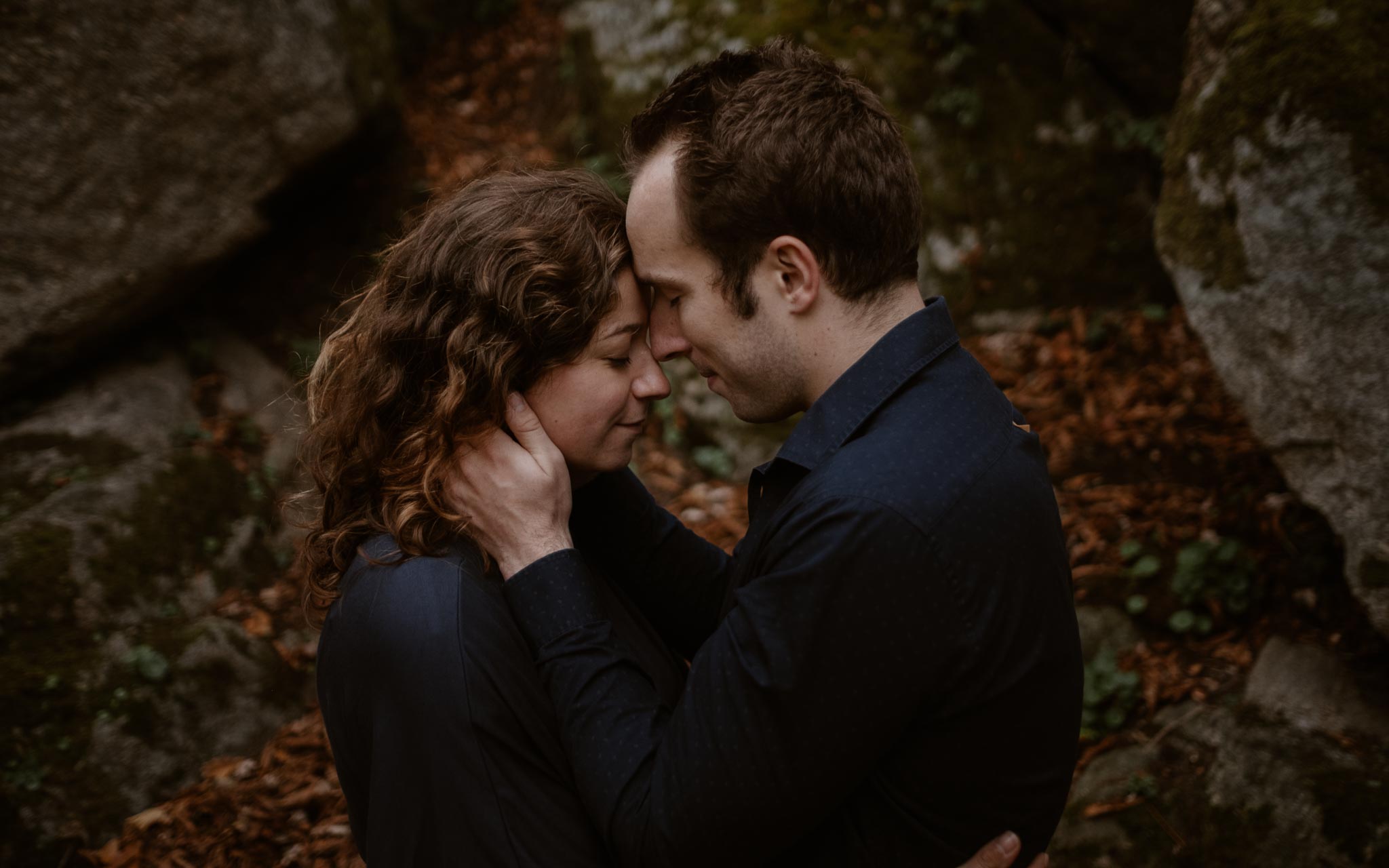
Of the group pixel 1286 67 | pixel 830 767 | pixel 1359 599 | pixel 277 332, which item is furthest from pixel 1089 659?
pixel 277 332

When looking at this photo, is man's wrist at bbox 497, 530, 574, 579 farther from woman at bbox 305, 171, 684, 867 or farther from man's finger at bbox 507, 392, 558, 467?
man's finger at bbox 507, 392, 558, 467

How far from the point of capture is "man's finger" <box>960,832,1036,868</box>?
2150 millimetres

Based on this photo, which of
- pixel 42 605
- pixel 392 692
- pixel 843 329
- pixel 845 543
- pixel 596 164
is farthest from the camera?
pixel 596 164

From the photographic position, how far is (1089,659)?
4492 mm

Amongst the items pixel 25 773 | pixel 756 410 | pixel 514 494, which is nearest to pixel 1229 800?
pixel 756 410

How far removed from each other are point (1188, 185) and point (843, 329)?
2.98 m

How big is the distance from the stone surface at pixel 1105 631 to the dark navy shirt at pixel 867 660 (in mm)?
2493

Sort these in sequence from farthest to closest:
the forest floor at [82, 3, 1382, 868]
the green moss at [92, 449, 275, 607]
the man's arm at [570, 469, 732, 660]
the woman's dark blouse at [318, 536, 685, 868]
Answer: the green moss at [92, 449, 275, 607] → the forest floor at [82, 3, 1382, 868] → the man's arm at [570, 469, 732, 660] → the woman's dark blouse at [318, 536, 685, 868]

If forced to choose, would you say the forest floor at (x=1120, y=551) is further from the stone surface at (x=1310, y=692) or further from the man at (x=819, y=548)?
the man at (x=819, y=548)

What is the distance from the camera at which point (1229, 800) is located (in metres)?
3.77

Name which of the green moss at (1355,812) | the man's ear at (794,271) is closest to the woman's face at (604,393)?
the man's ear at (794,271)

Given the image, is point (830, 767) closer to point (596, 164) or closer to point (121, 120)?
point (121, 120)

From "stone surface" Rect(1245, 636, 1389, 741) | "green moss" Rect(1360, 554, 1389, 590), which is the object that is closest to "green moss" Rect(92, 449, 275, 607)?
"stone surface" Rect(1245, 636, 1389, 741)

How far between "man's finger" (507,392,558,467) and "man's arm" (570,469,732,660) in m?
0.58
